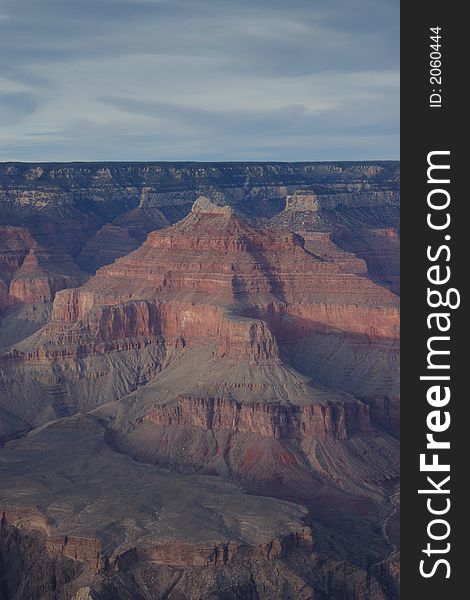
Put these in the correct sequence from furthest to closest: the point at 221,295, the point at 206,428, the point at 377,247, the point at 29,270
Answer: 1. the point at 377,247
2. the point at 29,270
3. the point at 221,295
4. the point at 206,428

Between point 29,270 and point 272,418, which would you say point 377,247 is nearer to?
point 29,270

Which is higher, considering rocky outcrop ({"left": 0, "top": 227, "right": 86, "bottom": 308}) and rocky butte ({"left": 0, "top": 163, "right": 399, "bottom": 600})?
rocky outcrop ({"left": 0, "top": 227, "right": 86, "bottom": 308})

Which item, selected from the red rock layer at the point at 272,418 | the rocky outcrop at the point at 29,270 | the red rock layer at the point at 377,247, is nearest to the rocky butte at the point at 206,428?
the red rock layer at the point at 272,418

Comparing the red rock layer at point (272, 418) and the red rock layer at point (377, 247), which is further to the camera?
the red rock layer at point (377, 247)

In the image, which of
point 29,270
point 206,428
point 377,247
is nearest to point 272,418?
point 206,428

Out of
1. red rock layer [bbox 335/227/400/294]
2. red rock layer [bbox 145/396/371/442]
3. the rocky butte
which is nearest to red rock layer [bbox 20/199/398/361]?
the rocky butte

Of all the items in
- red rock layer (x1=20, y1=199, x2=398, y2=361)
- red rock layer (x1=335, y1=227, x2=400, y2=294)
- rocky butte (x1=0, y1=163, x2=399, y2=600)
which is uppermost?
red rock layer (x1=335, y1=227, x2=400, y2=294)

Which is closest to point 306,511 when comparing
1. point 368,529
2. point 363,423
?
point 368,529

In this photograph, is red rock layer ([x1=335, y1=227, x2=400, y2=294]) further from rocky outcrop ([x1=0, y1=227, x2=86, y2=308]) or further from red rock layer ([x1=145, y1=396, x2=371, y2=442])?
red rock layer ([x1=145, y1=396, x2=371, y2=442])

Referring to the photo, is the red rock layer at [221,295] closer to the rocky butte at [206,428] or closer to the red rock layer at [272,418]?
the rocky butte at [206,428]
